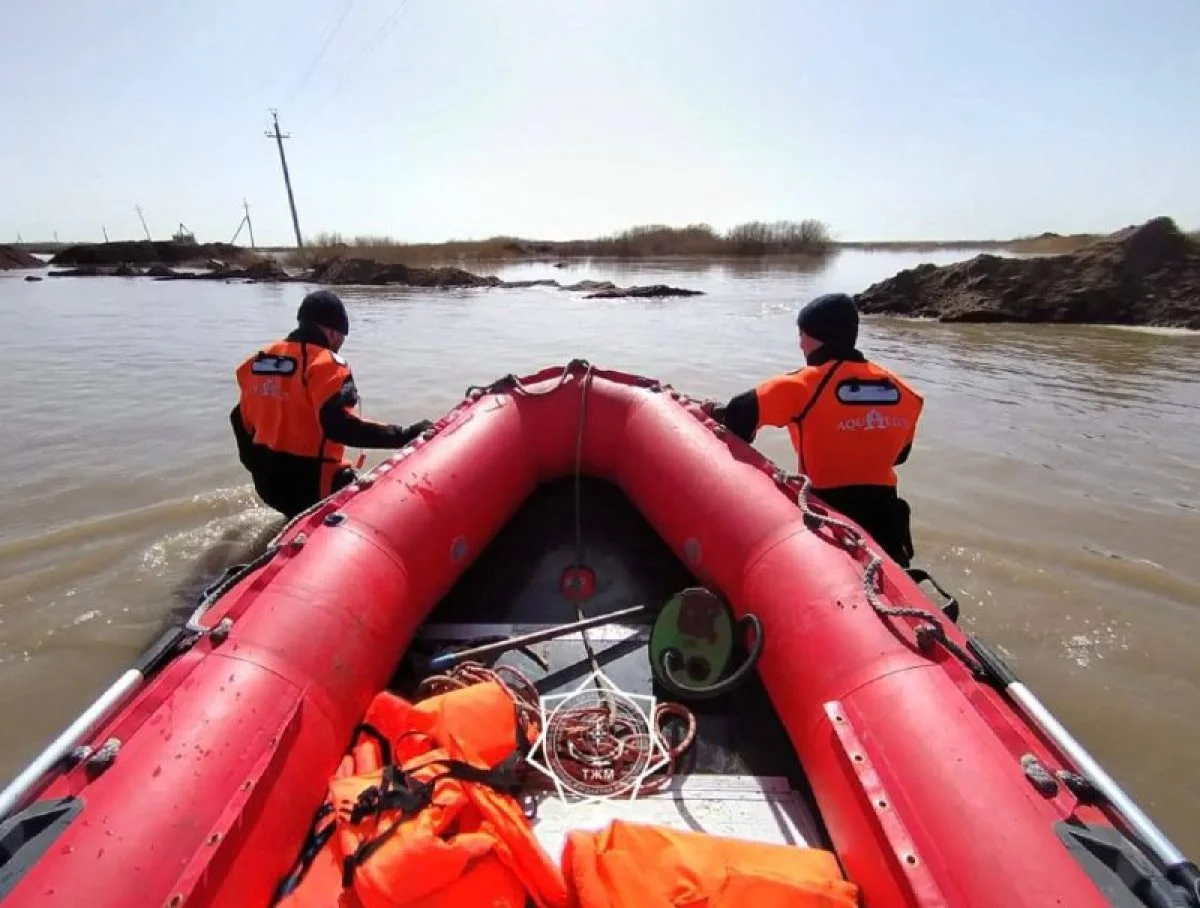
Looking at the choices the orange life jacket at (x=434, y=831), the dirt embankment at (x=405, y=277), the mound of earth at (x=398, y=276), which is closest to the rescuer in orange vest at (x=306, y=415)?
the orange life jacket at (x=434, y=831)

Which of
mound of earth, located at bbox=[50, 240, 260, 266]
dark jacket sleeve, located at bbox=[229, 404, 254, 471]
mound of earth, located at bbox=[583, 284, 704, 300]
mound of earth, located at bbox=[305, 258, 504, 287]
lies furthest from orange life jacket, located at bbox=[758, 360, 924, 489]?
mound of earth, located at bbox=[50, 240, 260, 266]

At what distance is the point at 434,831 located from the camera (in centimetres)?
154

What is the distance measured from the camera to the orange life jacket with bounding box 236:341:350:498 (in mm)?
3346

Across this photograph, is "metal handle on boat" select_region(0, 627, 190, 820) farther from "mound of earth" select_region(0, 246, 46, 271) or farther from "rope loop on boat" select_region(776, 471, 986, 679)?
"mound of earth" select_region(0, 246, 46, 271)

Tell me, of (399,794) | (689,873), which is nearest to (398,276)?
(399,794)

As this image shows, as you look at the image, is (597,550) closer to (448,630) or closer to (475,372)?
(448,630)

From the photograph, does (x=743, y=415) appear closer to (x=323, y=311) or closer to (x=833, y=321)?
(x=833, y=321)

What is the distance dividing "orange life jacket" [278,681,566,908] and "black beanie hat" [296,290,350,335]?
2.23m

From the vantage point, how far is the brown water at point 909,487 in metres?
3.25

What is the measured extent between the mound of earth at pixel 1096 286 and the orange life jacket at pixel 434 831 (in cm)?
1565

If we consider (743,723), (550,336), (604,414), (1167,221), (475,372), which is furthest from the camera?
(1167,221)

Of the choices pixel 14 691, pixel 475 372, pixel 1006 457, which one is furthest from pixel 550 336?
pixel 14 691

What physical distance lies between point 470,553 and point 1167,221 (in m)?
17.4

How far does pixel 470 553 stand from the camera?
2947 millimetres
